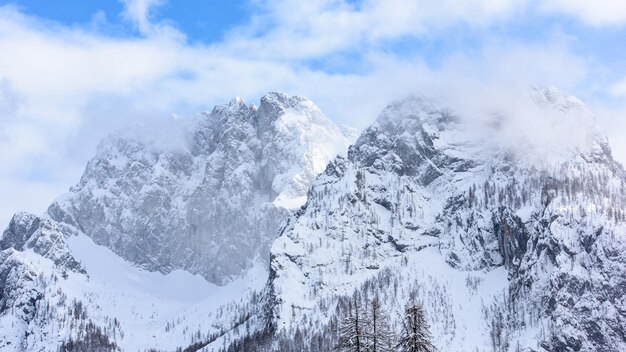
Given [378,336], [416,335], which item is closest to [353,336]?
[378,336]

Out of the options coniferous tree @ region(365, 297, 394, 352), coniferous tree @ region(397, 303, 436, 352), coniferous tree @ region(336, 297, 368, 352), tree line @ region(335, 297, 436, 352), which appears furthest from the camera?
coniferous tree @ region(336, 297, 368, 352)

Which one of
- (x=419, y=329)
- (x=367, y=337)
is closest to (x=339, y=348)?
(x=367, y=337)

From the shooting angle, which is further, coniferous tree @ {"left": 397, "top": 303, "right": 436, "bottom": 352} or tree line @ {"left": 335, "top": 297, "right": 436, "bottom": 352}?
tree line @ {"left": 335, "top": 297, "right": 436, "bottom": 352}

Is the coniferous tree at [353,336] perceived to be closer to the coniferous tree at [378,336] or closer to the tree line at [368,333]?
the tree line at [368,333]

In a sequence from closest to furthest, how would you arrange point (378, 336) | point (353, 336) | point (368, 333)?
point (378, 336), point (353, 336), point (368, 333)

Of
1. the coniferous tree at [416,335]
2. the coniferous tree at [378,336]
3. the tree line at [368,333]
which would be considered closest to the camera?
the coniferous tree at [416,335]

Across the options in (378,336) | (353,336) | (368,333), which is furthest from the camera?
(368,333)

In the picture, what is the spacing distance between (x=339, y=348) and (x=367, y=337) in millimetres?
2552

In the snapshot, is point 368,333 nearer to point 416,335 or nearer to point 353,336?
point 353,336

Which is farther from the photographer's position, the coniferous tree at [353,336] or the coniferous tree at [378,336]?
the coniferous tree at [353,336]

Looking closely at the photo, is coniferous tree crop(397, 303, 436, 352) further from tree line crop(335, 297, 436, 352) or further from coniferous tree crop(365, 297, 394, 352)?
coniferous tree crop(365, 297, 394, 352)

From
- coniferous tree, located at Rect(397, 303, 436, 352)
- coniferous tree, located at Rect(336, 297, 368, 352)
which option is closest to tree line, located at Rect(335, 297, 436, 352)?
coniferous tree, located at Rect(336, 297, 368, 352)

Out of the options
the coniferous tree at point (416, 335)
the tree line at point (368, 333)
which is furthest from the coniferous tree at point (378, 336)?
the coniferous tree at point (416, 335)

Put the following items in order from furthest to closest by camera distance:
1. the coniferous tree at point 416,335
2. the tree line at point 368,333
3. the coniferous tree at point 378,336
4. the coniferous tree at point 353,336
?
the coniferous tree at point 353,336 → the coniferous tree at point 378,336 → the tree line at point 368,333 → the coniferous tree at point 416,335
